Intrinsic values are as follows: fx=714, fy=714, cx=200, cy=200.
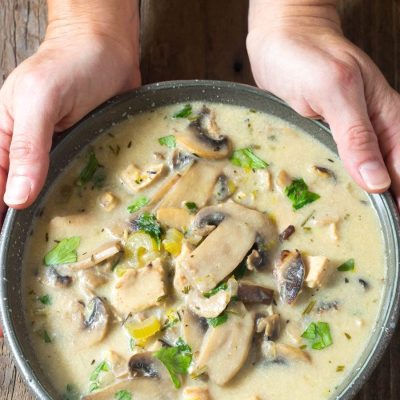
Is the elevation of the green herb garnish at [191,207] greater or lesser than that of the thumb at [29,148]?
lesser

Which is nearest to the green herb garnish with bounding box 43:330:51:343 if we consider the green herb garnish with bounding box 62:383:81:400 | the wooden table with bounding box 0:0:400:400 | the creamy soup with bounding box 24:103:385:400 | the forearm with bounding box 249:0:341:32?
the creamy soup with bounding box 24:103:385:400

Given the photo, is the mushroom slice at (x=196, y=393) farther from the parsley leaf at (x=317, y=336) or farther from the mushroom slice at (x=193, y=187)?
the mushroom slice at (x=193, y=187)

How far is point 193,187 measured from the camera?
7.95ft

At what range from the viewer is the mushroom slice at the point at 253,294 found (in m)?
2.25

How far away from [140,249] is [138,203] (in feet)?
0.57

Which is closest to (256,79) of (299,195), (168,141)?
(168,141)

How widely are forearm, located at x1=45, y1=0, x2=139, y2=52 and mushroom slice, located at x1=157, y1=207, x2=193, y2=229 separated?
2.67ft

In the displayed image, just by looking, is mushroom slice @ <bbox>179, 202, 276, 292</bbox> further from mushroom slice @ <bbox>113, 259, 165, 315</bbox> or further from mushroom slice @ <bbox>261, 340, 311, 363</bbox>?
mushroom slice @ <bbox>261, 340, 311, 363</bbox>

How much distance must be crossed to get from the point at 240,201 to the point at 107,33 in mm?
900

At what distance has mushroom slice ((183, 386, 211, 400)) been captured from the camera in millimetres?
2189

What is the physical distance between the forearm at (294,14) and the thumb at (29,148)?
0.91 meters

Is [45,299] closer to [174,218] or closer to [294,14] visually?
[174,218]

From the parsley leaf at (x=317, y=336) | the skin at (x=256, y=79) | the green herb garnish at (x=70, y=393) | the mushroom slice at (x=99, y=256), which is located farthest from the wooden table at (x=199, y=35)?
the green herb garnish at (x=70, y=393)

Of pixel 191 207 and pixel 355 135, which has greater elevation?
pixel 355 135
